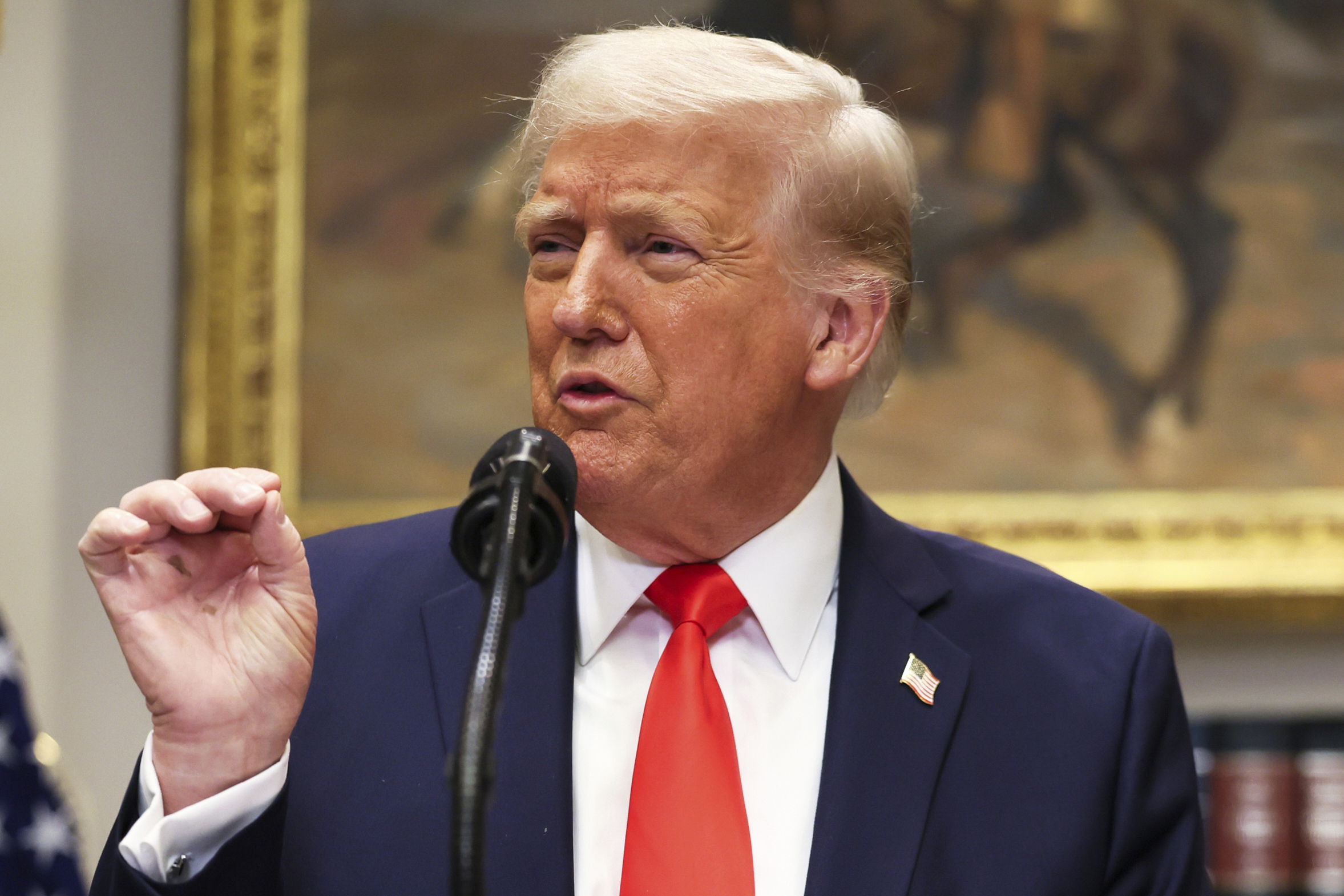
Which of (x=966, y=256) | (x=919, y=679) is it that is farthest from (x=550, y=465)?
(x=966, y=256)

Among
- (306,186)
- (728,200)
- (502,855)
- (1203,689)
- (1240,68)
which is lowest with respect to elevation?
(1203,689)

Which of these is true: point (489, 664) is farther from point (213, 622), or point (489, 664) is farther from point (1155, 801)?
point (1155, 801)

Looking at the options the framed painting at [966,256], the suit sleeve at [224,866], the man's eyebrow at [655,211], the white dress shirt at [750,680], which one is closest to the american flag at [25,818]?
the framed painting at [966,256]

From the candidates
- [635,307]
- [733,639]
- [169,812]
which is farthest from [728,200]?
[169,812]

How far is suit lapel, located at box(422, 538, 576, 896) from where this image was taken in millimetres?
1530

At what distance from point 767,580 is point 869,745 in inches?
10.0

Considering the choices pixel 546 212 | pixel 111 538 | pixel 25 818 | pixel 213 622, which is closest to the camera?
pixel 111 538

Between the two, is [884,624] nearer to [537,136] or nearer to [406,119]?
[537,136]

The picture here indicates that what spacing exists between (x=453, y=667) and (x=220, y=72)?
221cm

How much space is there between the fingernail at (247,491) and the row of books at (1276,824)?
8.88 ft

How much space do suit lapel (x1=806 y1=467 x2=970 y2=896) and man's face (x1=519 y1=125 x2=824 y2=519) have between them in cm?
26

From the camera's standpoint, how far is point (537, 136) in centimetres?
191

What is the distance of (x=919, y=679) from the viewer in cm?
172

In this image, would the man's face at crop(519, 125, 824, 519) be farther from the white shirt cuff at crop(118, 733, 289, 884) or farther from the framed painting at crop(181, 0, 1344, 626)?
the framed painting at crop(181, 0, 1344, 626)
